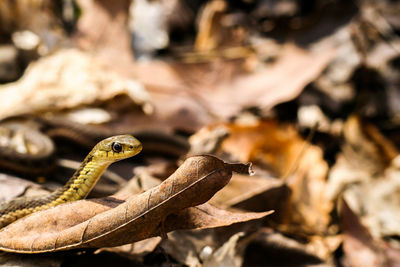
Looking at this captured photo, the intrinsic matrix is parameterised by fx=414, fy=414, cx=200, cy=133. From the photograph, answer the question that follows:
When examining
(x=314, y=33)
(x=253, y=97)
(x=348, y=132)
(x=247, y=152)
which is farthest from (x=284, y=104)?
(x=314, y=33)

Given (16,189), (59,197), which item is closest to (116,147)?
(59,197)

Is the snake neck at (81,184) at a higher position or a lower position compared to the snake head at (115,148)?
lower

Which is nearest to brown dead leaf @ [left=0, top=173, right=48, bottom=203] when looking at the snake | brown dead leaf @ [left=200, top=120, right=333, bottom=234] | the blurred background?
the blurred background

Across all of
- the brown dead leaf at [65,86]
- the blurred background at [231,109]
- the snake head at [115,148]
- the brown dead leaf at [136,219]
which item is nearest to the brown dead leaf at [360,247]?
the blurred background at [231,109]

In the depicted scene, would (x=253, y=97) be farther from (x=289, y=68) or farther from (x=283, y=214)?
(x=283, y=214)

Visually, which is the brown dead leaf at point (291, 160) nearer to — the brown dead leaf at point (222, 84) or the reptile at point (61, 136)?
the brown dead leaf at point (222, 84)

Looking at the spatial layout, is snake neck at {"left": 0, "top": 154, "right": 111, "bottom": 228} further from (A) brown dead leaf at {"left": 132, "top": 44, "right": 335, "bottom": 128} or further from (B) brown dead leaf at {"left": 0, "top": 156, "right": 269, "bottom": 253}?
(A) brown dead leaf at {"left": 132, "top": 44, "right": 335, "bottom": 128}

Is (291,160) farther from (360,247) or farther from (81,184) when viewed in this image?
(81,184)
